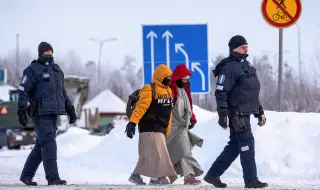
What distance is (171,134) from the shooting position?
1107 cm

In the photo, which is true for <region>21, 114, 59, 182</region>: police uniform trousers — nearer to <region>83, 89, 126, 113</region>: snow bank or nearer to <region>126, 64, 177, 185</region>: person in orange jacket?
<region>126, 64, 177, 185</region>: person in orange jacket

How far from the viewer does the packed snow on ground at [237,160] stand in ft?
45.6

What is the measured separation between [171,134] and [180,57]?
157 inches

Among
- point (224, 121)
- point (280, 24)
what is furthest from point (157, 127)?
point (280, 24)

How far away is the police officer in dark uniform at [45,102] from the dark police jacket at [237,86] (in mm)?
2113

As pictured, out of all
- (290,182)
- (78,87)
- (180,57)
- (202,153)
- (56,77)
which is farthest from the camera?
(78,87)

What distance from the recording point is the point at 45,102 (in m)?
10.5

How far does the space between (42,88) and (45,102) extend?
0.62 feet

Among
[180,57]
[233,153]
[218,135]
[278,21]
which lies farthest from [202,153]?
[233,153]

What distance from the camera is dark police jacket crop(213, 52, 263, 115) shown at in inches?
378

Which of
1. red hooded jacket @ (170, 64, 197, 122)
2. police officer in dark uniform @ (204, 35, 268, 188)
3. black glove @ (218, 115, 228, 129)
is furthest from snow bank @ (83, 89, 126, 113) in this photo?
black glove @ (218, 115, 228, 129)

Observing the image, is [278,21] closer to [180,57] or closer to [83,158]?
[180,57]

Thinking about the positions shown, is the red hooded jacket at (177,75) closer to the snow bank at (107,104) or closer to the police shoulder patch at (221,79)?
the police shoulder patch at (221,79)

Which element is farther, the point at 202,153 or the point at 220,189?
the point at 202,153
